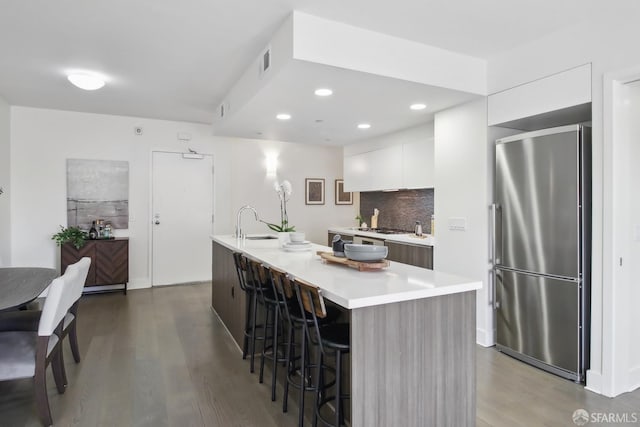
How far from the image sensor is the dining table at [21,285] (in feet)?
7.18

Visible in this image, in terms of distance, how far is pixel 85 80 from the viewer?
3645 millimetres

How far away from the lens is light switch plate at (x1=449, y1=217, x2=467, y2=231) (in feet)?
11.8

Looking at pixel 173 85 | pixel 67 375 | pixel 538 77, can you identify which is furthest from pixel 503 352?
pixel 173 85

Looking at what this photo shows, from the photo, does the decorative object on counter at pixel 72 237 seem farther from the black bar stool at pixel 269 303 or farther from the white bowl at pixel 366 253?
the white bowl at pixel 366 253

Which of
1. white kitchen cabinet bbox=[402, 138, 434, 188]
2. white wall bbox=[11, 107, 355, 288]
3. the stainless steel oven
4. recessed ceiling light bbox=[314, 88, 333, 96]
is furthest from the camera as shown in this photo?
white wall bbox=[11, 107, 355, 288]

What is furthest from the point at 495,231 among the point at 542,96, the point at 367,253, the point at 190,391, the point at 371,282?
the point at 190,391

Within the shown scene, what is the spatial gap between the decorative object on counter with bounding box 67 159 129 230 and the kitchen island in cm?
442

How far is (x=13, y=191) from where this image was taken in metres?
5.00

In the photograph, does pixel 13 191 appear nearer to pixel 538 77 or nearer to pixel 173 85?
pixel 173 85

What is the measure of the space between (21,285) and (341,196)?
5.59 meters

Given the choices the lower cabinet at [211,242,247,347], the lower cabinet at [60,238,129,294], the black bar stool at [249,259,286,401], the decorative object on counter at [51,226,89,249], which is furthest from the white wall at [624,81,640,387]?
the decorative object on counter at [51,226,89,249]

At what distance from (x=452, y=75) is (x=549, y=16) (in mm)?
770

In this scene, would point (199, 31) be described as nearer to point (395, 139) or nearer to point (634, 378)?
point (395, 139)

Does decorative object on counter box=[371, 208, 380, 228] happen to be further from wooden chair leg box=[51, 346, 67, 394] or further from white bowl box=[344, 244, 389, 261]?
wooden chair leg box=[51, 346, 67, 394]
